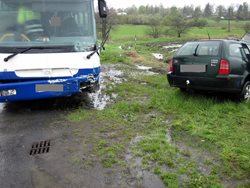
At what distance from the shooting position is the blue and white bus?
252 inches

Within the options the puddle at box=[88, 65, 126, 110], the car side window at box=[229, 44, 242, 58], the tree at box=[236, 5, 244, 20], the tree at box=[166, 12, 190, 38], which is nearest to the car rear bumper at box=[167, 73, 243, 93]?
the car side window at box=[229, 44, 242, 58]

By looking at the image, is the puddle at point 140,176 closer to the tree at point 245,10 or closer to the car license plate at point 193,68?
the car license plate at point 193,68

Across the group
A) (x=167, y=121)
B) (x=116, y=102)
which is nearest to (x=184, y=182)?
(x=167, y=121)

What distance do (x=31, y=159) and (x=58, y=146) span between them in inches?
23.0

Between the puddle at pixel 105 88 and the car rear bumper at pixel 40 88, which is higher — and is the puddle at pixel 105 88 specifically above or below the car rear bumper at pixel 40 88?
below

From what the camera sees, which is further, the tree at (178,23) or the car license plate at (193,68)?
the tree at (178,23)

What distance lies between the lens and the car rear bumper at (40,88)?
6324 millimetres

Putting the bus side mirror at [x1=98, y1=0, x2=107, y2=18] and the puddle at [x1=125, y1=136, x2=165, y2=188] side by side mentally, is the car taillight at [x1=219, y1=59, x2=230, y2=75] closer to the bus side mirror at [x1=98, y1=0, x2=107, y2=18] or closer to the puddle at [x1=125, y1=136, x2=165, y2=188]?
the bus side mirror at [x1=98, y1=0, x2=107, y2=18]

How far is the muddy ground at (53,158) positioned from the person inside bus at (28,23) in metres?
1.80

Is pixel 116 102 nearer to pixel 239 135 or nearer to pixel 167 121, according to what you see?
pixel 167 121

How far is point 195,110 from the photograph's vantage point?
6961 millimetres

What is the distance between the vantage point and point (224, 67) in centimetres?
693

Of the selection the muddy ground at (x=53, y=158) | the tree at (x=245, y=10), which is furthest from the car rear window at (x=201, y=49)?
the tree at (x=245, y=10)

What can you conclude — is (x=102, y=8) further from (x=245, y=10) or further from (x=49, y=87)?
(x=245, y=10)
